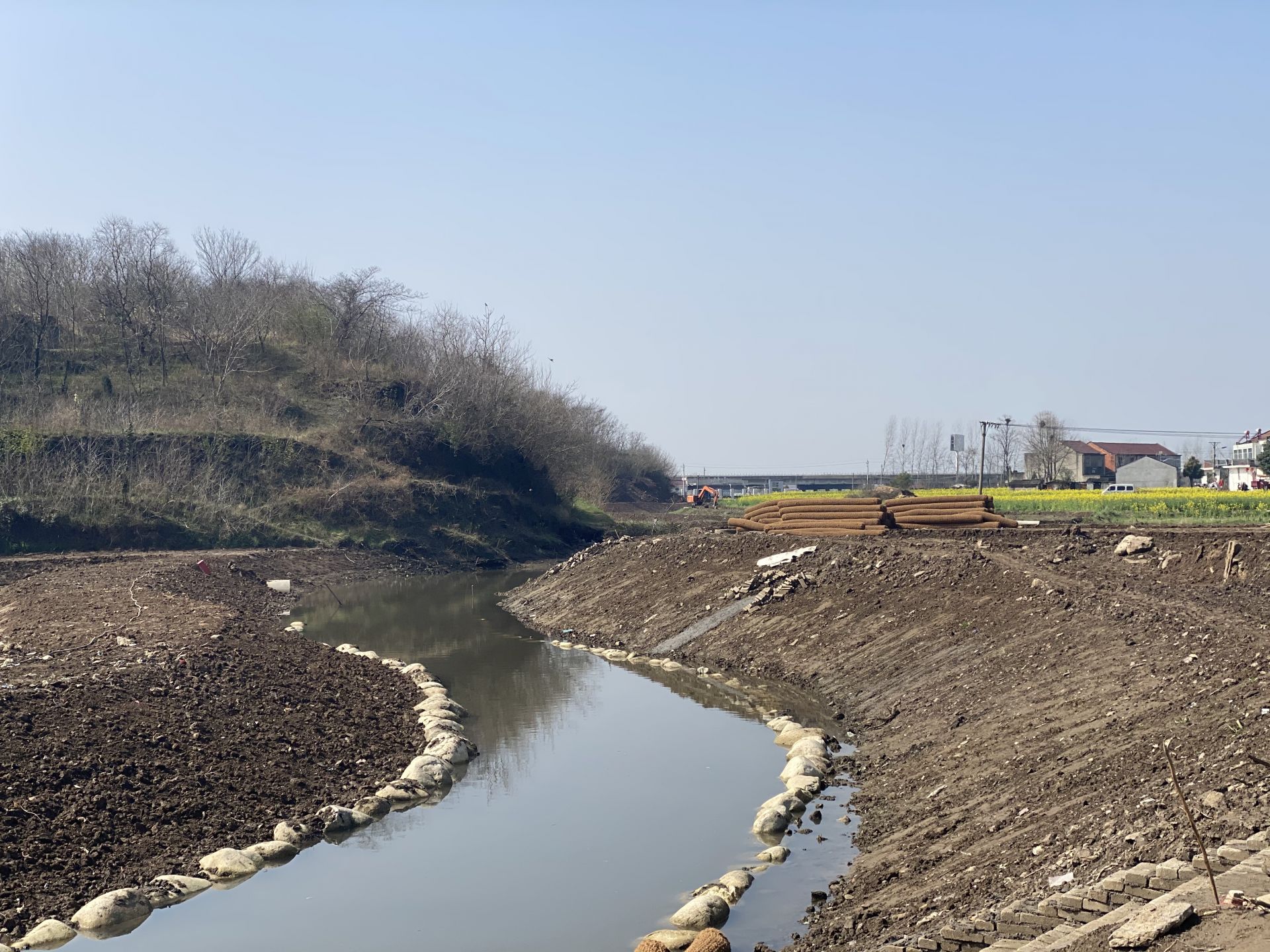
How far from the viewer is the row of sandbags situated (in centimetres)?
3609

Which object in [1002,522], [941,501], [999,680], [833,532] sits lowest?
[999,680]

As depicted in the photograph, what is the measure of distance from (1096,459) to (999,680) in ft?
411

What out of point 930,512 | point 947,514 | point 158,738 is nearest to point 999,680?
point 158,738

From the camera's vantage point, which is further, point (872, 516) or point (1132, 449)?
point (1132, 449)

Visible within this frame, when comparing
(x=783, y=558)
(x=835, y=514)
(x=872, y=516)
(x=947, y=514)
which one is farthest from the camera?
(x=947, y=514)

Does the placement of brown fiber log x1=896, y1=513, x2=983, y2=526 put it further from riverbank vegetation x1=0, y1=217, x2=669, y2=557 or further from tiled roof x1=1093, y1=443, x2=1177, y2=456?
tiled roof x1=1093, y1=443, x2=1177, y2=456

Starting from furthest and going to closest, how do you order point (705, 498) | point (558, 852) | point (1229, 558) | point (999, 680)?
point (705, 498), point (1229, 558), point (999, 680), point (558, 852)

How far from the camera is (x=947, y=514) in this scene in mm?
38000

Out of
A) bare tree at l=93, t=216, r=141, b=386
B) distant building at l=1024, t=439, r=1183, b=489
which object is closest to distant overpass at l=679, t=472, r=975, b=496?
distant building at l=1024, t=439, r=1183, b=489

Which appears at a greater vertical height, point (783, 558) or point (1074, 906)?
point (783, 558)

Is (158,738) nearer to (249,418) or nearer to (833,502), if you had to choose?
(833,502)

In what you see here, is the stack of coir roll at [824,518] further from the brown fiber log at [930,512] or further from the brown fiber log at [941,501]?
the brown fiber log at [941,501]

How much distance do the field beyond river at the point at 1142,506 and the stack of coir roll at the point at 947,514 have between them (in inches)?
163

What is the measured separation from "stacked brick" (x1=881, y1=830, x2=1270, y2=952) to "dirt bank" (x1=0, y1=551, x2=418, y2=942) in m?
8.02
